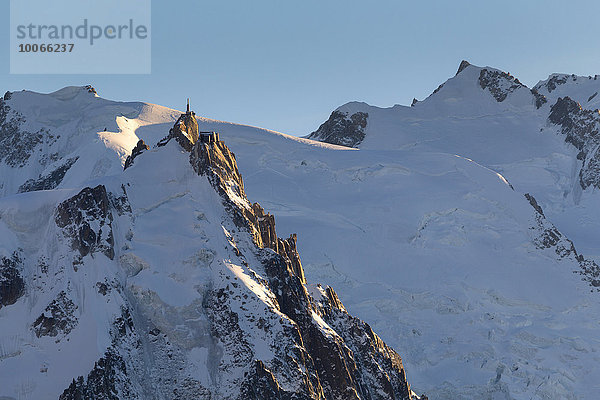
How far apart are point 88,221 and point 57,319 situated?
711 cm

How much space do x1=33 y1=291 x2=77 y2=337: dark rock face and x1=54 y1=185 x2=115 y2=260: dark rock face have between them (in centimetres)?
375

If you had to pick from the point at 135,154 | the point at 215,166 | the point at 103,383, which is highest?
the point at 135,154

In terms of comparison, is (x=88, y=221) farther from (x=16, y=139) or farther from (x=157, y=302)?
(x=16, y=139)

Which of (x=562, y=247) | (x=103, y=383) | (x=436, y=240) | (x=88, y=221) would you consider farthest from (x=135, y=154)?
(x=562, y=247)

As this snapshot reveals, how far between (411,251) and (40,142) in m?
72.7

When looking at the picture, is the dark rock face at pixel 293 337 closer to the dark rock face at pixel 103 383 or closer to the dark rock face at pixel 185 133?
the dark rock face at pixel 185 133

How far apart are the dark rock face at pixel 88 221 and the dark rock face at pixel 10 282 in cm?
387

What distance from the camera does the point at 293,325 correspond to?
198 ft

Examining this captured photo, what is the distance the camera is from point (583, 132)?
18588 cm

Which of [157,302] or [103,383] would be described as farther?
[157,302]

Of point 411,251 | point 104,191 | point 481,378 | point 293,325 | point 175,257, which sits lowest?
point 481,378

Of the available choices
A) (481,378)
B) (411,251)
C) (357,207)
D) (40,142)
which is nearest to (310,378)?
(481,378)

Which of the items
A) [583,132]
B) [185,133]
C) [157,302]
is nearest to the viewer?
[157,302]

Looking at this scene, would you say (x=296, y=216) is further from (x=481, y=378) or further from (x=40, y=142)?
(x=40, y=142)
